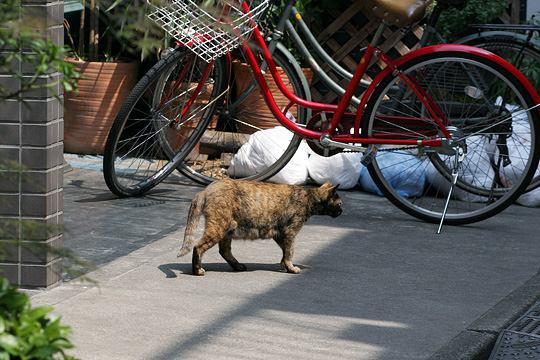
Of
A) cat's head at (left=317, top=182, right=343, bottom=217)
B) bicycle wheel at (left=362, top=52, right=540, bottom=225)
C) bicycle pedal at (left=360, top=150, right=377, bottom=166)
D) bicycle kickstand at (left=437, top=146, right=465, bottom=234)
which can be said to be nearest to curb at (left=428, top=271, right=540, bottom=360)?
cat's head at (left=317, top=182, right=343, bottom=217)

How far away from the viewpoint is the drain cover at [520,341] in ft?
15.2

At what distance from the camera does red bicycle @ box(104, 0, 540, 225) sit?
6629 mm

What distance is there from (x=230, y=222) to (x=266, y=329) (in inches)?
35.0

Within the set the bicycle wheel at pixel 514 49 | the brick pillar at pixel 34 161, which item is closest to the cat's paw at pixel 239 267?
the brick pillar at pixel 34 161

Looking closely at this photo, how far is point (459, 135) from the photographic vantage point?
22.1 ft

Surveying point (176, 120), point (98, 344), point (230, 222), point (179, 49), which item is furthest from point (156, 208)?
point (98, 344)

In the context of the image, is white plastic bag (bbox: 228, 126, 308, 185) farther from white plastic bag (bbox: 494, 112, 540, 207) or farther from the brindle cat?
the brindle cat

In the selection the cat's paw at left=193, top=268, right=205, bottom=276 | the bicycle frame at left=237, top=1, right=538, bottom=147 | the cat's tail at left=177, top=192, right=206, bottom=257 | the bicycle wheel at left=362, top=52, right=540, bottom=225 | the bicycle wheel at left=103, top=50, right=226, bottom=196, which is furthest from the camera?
the bicycle wheel at left=103, top=50, right=226, bottom=196

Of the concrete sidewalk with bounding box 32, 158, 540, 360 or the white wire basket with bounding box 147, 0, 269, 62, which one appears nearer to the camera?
the concrete sidewalk with bounding box 32, 158, 540, 360

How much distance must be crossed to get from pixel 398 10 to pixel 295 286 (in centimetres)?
201

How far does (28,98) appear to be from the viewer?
497cm

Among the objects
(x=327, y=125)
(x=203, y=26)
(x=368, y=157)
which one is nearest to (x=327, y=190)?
(x=368, y=157)

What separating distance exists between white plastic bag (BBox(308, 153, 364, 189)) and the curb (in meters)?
2.36

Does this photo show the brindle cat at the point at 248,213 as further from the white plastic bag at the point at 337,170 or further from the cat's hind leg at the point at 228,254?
the white plastic bag at the point at 337,170
